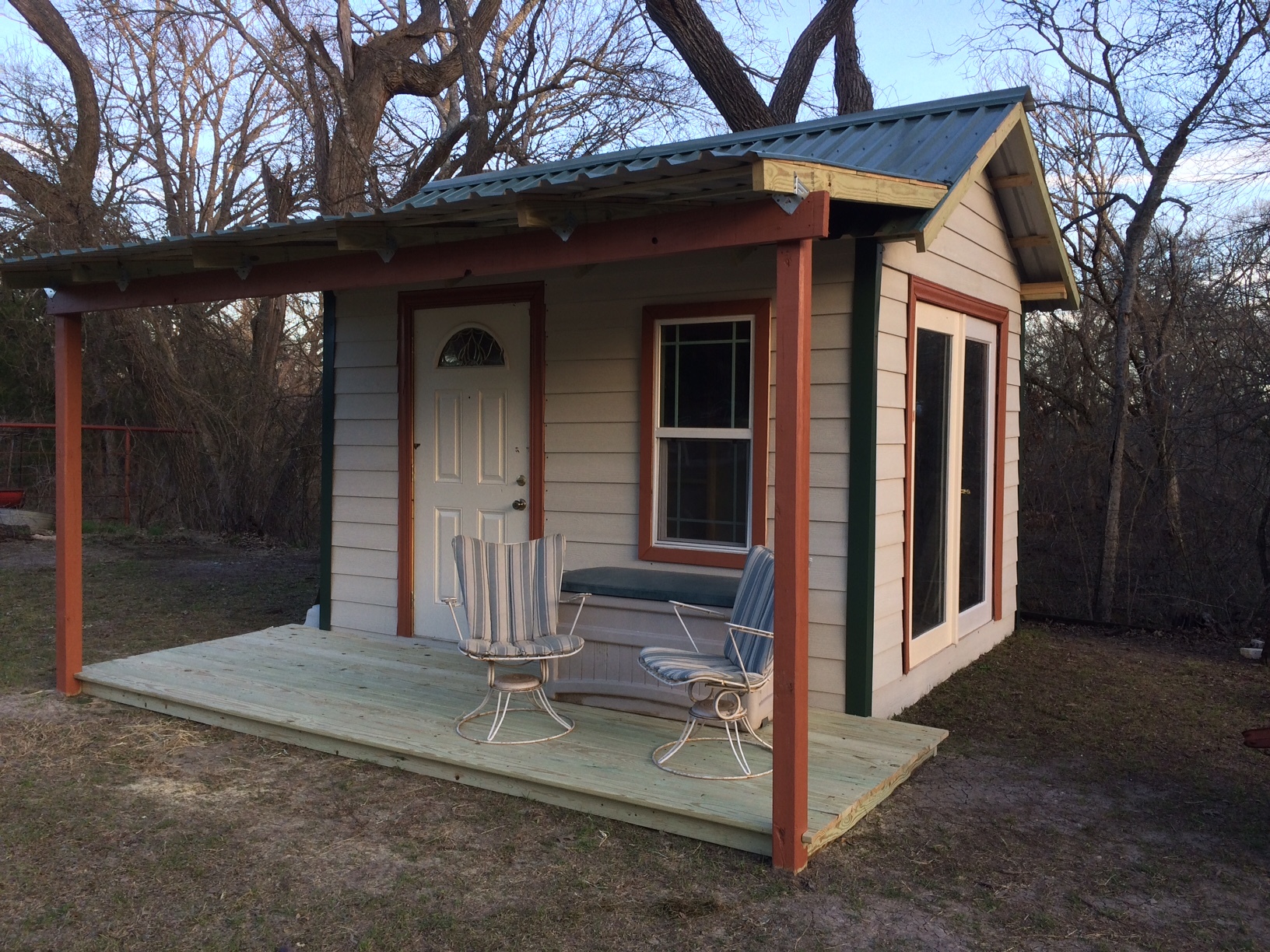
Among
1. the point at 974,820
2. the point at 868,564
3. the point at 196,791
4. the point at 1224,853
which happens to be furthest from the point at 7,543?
the point at 1224,853

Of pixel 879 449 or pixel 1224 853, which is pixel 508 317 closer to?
pixel 879 449

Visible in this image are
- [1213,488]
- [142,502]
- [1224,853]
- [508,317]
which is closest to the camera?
[1224,853]

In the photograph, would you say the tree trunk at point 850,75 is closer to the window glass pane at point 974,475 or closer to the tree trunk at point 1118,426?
the tree trunk at point 1118,426

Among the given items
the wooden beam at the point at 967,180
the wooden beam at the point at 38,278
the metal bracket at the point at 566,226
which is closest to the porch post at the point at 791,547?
the metal bracket at the point at 566,226

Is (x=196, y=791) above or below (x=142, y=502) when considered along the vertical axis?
below

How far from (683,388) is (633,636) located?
138 centimetres

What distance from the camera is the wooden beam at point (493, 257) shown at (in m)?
3.53

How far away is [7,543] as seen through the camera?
466 inches

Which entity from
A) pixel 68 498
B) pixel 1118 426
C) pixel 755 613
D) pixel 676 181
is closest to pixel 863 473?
pixel 755 613

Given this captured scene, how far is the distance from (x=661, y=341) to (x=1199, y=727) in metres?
3.47

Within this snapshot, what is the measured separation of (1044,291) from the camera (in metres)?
7.14

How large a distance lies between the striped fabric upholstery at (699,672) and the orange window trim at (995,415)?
1.59 m

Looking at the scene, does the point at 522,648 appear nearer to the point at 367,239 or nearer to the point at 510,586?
the point at 510,586

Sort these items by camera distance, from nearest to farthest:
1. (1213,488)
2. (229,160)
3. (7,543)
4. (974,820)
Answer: (974,820) < (1213,488) < (7,543) < (229,160)
